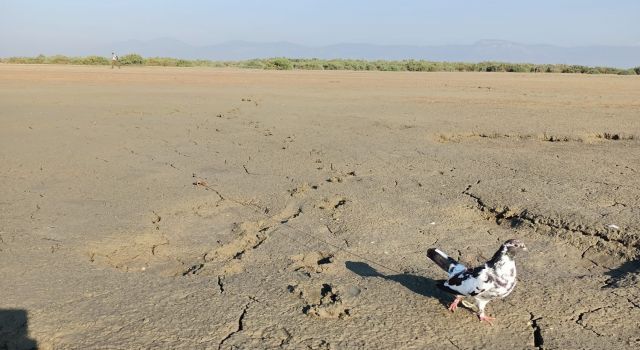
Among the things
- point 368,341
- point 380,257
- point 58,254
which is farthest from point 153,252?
point 368,341

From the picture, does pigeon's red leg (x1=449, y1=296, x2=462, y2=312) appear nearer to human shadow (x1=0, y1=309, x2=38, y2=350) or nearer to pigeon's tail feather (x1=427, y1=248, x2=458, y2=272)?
pigeon's tail feather (x1=427, y1=248, x2=458, y2=272)

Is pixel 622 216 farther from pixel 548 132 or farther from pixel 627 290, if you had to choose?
pixel 548 132

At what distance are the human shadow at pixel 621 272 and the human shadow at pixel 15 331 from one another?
393 centimetres

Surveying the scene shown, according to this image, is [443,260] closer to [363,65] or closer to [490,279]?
[490,279]

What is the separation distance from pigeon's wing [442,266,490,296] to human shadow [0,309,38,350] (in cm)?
260

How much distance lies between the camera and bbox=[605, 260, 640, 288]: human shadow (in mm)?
4316

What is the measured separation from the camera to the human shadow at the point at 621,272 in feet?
14.2

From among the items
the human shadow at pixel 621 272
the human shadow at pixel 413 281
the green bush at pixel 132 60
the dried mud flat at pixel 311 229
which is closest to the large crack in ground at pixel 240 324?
the dried mud flat at pixel 311 229

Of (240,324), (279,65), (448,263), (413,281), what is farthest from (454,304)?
(279,65)

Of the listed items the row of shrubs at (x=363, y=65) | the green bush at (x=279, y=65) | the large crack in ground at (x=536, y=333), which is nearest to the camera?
the large crack in ground at (x=536, y=333)

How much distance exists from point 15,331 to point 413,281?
106 inches

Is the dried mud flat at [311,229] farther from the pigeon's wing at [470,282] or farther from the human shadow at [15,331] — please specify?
the pigeon's wing at [470,282]

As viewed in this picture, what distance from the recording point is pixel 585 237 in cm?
511

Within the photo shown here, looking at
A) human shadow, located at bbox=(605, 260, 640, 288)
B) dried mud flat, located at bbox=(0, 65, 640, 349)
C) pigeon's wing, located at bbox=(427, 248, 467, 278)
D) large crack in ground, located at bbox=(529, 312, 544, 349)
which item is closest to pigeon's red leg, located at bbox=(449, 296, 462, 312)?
dried mud flat, located at bbox=(0, 65, 640, 349)
